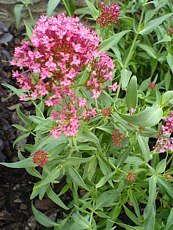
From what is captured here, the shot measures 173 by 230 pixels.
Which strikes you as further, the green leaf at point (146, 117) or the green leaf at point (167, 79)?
the green leaf at point (167, 79)

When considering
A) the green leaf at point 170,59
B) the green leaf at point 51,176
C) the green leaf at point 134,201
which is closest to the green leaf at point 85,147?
the green leaf at point 51,176

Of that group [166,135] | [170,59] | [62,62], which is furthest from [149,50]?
[62,62]

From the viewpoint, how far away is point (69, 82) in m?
1.72

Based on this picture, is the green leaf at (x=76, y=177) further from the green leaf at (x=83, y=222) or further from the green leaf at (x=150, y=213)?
the green leaf at (x=150, y=213)

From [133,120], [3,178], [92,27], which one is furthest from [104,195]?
[92,27]

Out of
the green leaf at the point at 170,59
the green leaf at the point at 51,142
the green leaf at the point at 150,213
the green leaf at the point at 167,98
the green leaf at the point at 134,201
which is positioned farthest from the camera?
the green leaf at the point at 170,59

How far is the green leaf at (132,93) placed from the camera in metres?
1.82

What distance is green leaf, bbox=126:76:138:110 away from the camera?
182 cm

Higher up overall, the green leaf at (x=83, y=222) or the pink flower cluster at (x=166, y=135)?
the pink flower cluster at (x=166, y=135)

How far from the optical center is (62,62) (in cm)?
172

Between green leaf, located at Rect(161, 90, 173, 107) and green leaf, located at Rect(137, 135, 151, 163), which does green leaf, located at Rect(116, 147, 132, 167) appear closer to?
green leaf, located at Rect(137, 135, 151, 163)

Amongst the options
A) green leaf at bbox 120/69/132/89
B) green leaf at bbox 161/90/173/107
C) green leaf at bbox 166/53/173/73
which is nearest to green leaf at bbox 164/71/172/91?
green leaf at bbox 166/53/173/73

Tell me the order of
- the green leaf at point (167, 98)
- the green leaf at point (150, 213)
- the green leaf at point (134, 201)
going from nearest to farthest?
the green leaf at point (167, 98), the green leaf at point (150, 213), the green leaf at point (134, 201)

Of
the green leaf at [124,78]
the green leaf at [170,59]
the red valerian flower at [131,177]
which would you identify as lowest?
the red valerian flower at [131,177]
